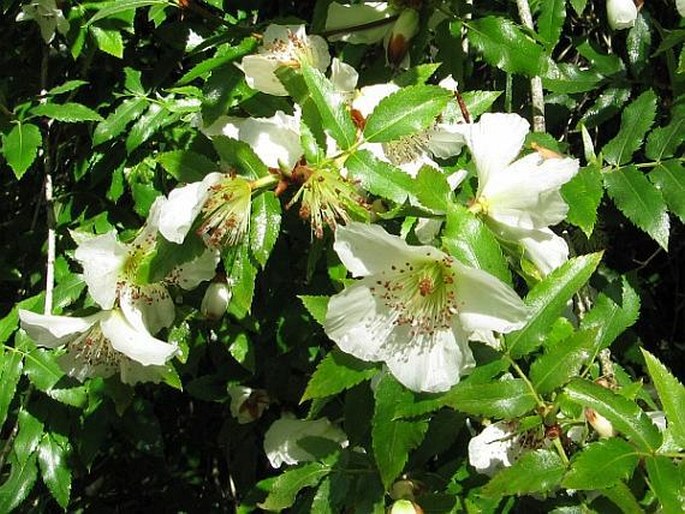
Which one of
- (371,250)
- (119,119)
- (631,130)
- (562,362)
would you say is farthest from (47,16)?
(562,362)

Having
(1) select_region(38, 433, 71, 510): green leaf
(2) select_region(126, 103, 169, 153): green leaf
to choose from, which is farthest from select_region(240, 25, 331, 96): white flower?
(1) select_region(38, 433, 71, 510): green leaf

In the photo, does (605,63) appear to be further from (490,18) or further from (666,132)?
(490,18)

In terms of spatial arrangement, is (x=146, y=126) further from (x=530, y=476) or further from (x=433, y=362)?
(x=530, y=476)

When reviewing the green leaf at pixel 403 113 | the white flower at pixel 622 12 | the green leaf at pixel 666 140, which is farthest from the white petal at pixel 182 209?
the white flower at pixel 622 12

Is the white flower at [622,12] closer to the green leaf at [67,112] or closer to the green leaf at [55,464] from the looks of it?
the green leaf at [67,112]

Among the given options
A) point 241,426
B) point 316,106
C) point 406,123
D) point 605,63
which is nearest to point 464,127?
point 406,123

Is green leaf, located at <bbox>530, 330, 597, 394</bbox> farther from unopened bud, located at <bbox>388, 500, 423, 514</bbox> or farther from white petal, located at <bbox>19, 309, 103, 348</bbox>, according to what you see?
white petal, located at <bbox>19, 309, 103, 348</bbox>

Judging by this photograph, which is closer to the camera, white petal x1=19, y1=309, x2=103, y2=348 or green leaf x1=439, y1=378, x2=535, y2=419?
green leaf x1=439, y1=378, x2=535, y2=419
